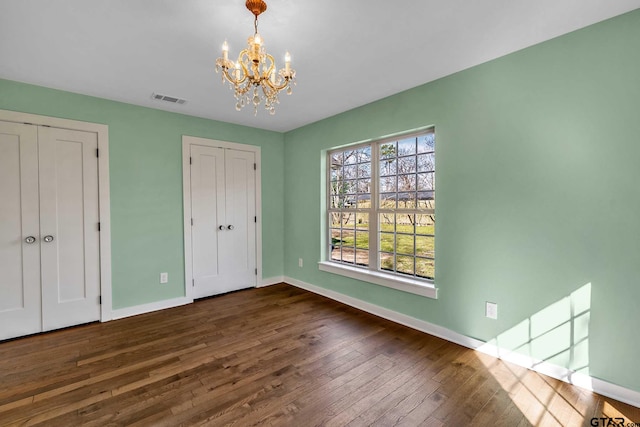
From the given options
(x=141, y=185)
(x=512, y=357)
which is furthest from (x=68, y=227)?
(x=512, y=357)

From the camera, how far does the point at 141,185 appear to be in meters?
3.40

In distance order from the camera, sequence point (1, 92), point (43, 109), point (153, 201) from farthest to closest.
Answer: point (153, 201) → point (43, 109) → point (1, 92)

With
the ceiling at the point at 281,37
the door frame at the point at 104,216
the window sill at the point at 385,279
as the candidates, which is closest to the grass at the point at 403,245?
the window sill at the point at 385,279

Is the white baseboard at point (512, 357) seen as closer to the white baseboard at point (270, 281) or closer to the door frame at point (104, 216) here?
the white baseboard at point (270, 281)

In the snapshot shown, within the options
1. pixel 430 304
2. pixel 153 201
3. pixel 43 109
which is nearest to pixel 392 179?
pixel 430 304

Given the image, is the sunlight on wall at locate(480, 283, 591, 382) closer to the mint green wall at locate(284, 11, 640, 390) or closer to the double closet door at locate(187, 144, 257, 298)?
the mint green wall at locate(284, 11, 640, 390)

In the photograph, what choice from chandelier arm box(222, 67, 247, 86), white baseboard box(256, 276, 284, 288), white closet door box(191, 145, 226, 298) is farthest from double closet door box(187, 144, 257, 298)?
chandelier arm box(222, 67, 247, 86)

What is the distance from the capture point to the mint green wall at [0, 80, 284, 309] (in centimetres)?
310

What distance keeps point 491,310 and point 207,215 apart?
11.4ft

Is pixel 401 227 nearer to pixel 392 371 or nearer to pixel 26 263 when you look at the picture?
pixel 392 371

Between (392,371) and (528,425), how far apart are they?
0.84 metres

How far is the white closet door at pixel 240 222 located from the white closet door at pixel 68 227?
1501 millimetres

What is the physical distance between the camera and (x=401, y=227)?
3.21 meters

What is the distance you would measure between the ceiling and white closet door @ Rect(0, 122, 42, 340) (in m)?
0.64
